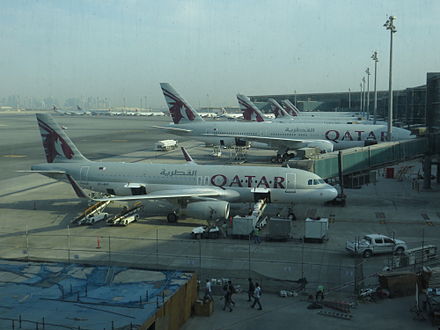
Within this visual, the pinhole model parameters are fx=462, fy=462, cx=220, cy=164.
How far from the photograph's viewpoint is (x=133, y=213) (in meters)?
37.8

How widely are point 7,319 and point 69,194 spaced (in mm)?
31913

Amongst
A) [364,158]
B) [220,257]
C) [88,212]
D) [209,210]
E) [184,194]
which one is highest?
[364,158]

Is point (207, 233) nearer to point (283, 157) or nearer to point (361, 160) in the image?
point (361, 160)

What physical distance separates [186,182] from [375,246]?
648 inches

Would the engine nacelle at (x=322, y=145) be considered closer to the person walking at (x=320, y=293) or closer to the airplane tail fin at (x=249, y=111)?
the airplane tail fin at (x=249, y=111)

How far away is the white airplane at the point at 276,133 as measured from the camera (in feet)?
220

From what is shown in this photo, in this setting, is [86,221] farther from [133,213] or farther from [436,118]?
[436,118]

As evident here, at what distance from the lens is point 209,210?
34906 millimetres

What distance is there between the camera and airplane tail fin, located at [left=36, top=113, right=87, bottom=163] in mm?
42000

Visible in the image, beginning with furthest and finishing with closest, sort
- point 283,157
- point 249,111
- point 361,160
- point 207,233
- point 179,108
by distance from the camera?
point 249,111, point 179,108, point 283,157, point 361,160, point 207,233

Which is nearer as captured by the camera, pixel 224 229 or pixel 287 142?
pixel 224 229

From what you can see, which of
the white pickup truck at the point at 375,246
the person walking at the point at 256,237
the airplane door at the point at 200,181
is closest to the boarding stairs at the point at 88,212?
the airplane door at the point at 200,181

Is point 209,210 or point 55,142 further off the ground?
point 55,142

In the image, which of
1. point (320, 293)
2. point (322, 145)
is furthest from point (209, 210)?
point (322, 145)
